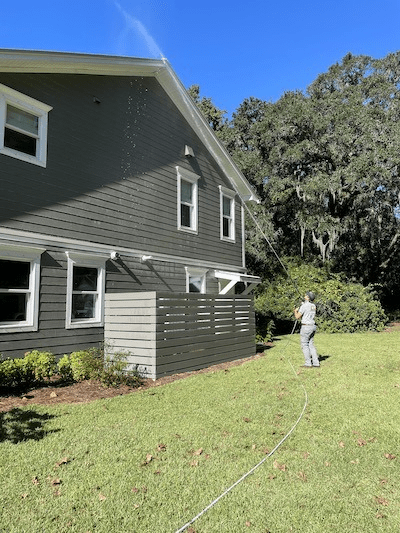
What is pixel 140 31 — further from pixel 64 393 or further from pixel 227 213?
pixel 64 393

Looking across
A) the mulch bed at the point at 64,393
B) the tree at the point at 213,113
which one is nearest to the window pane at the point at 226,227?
the mulch bed at the point at 64,393

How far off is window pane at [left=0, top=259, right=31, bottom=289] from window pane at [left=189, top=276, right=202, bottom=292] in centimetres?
609

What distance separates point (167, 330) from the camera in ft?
28.5

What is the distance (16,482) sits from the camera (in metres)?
3.74

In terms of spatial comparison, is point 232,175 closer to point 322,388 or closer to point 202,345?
point 202,345

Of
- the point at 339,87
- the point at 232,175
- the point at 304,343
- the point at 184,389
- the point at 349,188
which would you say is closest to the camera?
the point at 184,389

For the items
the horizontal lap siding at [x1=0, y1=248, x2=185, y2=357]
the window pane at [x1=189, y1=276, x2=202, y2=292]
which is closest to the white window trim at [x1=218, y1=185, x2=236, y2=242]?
the window pane at [x1=189, y1=276, x2=202, y2=292]

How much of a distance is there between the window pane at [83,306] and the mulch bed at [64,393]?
5.93 ft

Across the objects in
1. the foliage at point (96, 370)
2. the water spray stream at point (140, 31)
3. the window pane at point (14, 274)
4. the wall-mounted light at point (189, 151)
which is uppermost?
the water spray stream at point (140, 31)

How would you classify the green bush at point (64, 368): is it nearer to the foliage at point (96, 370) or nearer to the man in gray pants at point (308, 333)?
the foliage at point (96, 370)

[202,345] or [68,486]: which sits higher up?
[202,345]

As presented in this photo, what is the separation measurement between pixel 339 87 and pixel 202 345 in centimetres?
2237

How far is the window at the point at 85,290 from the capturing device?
919 centimetres

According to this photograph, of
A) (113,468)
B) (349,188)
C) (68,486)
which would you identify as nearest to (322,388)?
(113,468)
